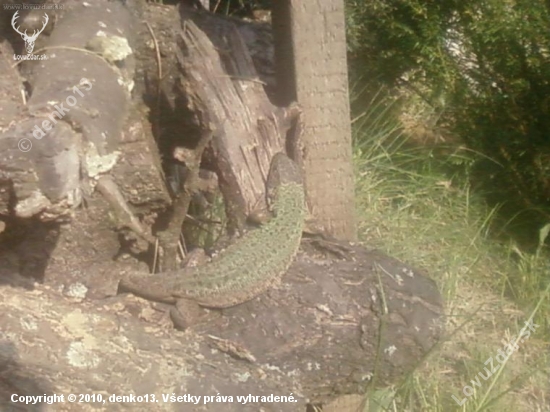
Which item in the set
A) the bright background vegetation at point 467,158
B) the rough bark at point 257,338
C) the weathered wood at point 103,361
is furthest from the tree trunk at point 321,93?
the weathered wood at point 103,361

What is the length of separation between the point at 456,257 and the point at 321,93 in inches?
60.1

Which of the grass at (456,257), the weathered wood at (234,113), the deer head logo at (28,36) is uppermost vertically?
the deer head logo at (28,36)

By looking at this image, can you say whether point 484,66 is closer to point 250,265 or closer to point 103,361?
point 250,265

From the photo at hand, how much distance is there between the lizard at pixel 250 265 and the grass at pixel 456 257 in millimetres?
794

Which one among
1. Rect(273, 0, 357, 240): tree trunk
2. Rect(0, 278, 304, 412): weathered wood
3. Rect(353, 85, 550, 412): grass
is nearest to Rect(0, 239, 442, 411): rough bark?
Rect(0, 278, 304, 412): weathered wood

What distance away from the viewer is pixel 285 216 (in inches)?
119

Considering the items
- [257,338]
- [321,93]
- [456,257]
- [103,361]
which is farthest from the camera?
[456,257]

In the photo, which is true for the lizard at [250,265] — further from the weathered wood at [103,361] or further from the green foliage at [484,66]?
the green foliage at [484,66]

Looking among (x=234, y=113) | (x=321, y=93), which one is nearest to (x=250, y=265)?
(x=234, y=113)

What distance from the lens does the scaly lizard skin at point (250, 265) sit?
103 inches

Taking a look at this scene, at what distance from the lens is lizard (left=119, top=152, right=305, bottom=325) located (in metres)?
2.62

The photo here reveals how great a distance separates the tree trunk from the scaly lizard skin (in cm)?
12

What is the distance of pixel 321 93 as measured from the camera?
2926 millimetres

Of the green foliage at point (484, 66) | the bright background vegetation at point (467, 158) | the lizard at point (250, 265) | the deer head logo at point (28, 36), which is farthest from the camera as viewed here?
the green foliage at point (484, 66)
